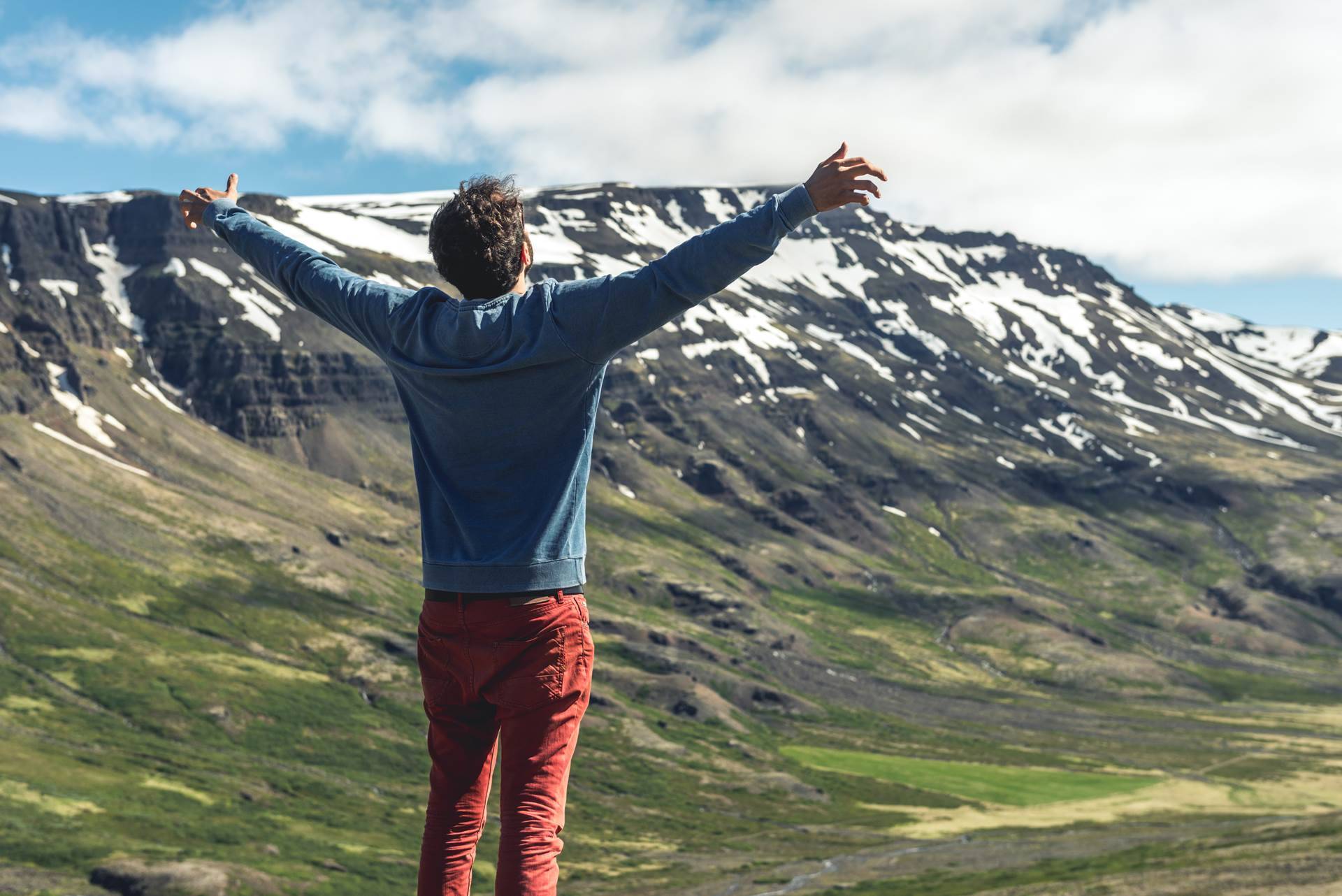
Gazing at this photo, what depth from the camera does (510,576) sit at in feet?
23.3

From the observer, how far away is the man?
6.71m

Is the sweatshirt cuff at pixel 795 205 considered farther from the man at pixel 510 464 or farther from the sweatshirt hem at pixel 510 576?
the sweatshirt hem at pixel 510 576

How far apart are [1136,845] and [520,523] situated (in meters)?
181

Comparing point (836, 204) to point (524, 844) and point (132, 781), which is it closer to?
point (524, 844)

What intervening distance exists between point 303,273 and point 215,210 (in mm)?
1330

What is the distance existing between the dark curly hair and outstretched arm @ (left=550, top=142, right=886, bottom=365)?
699 millimetres

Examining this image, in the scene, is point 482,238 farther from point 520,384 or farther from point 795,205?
point 795,205

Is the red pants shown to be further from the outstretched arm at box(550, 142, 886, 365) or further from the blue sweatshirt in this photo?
the outstretched arm at box(550, 142, 886, 365)

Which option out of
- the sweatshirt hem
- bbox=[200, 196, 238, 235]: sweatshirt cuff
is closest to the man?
the sweatshirt hem

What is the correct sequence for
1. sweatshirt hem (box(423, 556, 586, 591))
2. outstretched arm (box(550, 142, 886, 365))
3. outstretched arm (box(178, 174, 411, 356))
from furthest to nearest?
outstretched arm (box(178, 174, 411, 356)) < sweatshirt hem (box(423, 556, 586, 591)) < outstretched arm (box(550, 142, 886, 365))

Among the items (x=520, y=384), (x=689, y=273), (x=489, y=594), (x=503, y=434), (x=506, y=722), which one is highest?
(x=689, y=273)

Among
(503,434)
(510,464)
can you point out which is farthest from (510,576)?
(503,434)

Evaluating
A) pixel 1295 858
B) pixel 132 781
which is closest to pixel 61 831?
pixel 132 781

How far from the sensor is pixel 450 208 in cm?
750
